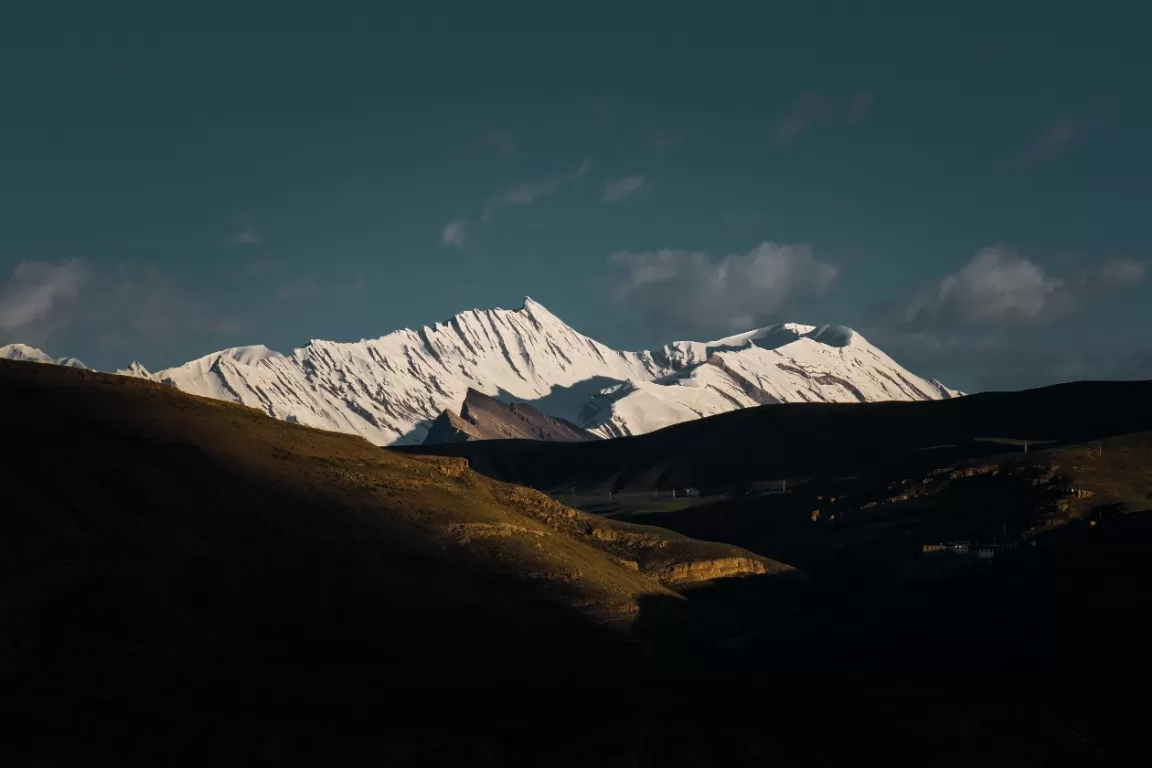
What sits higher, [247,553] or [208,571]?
[247,553]

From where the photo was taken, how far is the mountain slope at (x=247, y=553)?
9100 centimetres

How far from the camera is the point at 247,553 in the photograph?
103938mm

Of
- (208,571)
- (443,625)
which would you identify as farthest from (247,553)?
(443,625)

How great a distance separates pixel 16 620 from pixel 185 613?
11.0 m

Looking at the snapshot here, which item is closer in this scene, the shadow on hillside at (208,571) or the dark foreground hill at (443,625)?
the dark foreground hill at (443,625)

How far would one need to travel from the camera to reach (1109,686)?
77.8 m

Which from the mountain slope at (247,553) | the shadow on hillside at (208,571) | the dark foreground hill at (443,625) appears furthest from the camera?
the mountain slope at (247,553)

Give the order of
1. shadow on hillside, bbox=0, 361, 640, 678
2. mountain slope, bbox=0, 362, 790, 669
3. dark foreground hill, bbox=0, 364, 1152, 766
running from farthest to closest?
mountain slope, bbox=0, 362, 790, 669 < shadow on hillside, bbox=0, 361, 640, 678 < dark foreground hill, bbox=0, 364, 1152, 766

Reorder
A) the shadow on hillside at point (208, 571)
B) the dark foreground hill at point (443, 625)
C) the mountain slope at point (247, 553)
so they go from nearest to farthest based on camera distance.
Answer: the dark foreground hill at point (443, 625)
the shadow on hillside at point (208, 571)
the mountain slope at point (247, 553)

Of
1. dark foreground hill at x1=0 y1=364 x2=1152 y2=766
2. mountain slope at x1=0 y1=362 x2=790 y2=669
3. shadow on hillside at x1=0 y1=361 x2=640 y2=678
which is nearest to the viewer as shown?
dark foreground hill at x1=0 y1=364 x2=1152 y2=766

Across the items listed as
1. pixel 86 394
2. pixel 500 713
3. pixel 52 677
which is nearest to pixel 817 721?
pixel 500 713

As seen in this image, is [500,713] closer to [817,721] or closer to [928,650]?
[817,721]

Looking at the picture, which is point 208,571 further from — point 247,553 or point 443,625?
point 443,625

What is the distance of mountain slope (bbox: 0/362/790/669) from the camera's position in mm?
91000
